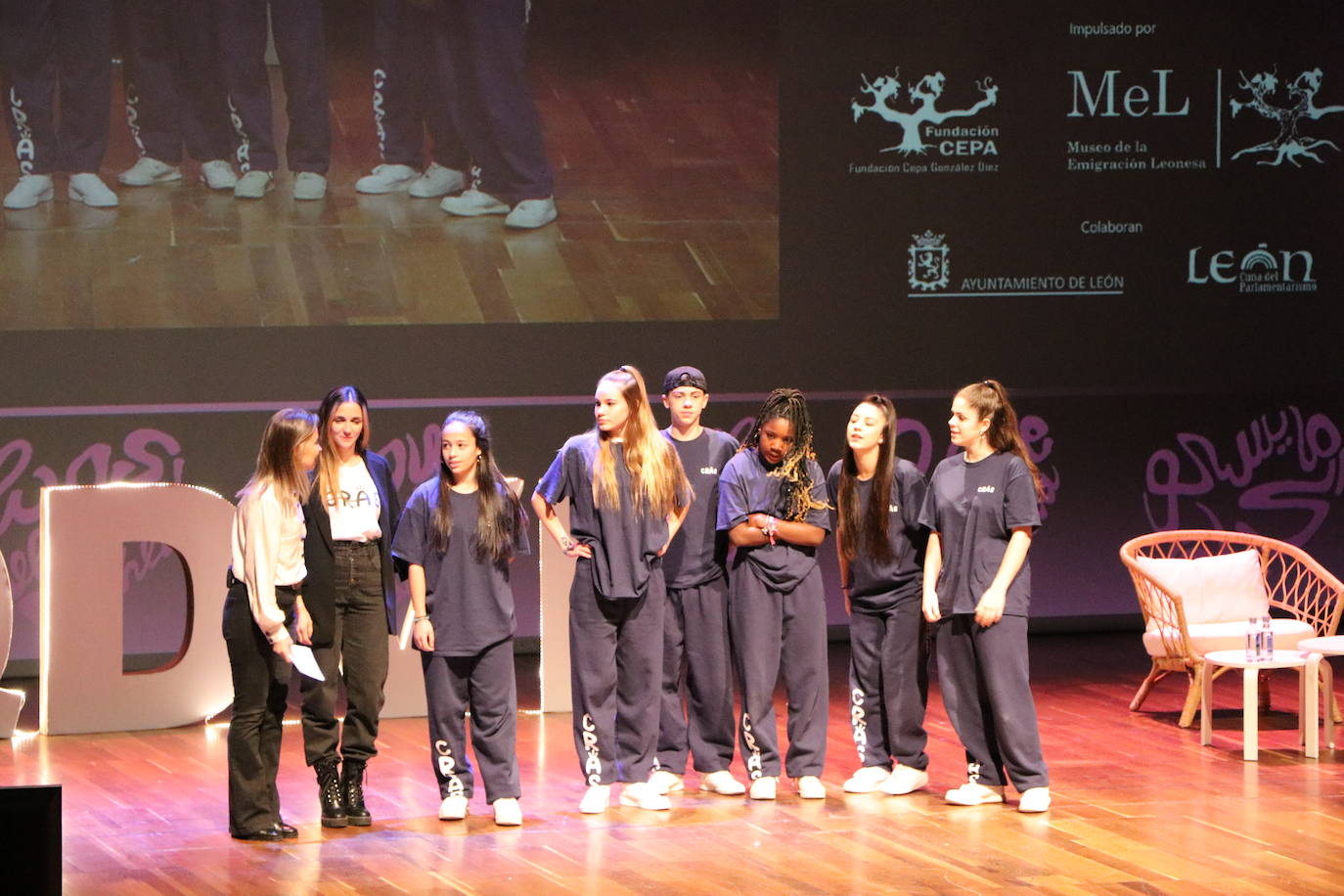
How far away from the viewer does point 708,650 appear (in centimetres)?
621

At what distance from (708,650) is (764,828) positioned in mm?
674

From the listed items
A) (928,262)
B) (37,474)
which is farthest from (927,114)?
(37,474)

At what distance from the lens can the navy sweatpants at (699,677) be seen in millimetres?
6227

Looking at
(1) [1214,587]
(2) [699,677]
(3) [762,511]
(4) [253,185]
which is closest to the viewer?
(3) [762,511]

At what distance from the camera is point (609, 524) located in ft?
19.5

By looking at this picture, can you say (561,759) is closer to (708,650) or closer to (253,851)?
(708,650)

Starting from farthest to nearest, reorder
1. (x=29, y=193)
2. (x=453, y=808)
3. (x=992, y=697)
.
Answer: (x=29, y=193)
(x=992, y=697)
(x=453, y=808)

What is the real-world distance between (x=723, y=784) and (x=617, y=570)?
87 centimetres

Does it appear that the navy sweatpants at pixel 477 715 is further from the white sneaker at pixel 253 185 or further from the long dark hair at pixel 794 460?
the white sneaker at pixel 253 185

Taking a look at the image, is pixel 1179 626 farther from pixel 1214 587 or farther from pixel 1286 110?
pixel 1286 110

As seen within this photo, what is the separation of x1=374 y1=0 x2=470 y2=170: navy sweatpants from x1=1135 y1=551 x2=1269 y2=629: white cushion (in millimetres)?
3805

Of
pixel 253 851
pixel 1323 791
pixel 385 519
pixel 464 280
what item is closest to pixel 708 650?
pixel 385 519

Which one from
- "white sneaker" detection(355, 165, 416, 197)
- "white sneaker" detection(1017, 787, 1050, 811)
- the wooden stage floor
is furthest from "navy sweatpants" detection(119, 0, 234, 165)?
"white sneaker" detection(1017, 787, 1050, 811)

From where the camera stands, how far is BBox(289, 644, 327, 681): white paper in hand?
5.46 meters
